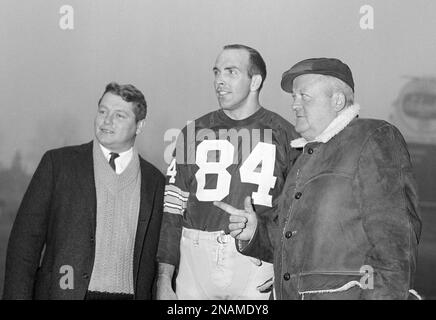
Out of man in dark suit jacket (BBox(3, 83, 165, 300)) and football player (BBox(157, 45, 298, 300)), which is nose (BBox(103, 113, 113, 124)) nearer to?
man in dark suit jacket (BBox(3, 83, 165, 300))

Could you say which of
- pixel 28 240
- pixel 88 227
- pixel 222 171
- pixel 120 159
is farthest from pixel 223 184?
pixel 28 240

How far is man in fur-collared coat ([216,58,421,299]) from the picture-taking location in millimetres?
1809

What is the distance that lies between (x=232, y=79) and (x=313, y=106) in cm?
55

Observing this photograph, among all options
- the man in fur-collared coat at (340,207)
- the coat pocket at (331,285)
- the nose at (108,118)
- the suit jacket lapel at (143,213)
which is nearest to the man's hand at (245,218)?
the man in fur-collared coat at (340,207)

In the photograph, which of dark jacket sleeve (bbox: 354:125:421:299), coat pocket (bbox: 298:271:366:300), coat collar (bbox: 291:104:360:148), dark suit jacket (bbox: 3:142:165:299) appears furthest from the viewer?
dark suit jacket (bbox: 3:142:165:299)

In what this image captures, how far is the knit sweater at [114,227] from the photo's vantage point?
2.36 meters

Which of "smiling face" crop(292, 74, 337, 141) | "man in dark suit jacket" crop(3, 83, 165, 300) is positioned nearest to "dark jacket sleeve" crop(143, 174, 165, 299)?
"man in dark suit jacket" crop(3, 83, 165, 300)

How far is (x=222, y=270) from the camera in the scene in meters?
2.41

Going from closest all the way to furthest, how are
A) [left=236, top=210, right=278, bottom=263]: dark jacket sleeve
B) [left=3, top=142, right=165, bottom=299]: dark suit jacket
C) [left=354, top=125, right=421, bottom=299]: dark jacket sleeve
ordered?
[left=354, top=125, right=421, bottom=299]: dark jacket sleeve < [left=236, top=210, right=278, bottom=263]: dark jacket sleeve < [left=3, top=142, right=165, bottom=299]: dark suit jacket

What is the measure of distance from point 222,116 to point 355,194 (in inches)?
33.4

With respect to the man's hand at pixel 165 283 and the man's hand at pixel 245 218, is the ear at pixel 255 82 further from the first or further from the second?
the man's hand at pixel 165 283

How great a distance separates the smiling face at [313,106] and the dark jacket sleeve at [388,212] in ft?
0.72

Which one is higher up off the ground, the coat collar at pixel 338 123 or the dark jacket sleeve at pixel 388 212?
the coat collar at pixel 338 123
